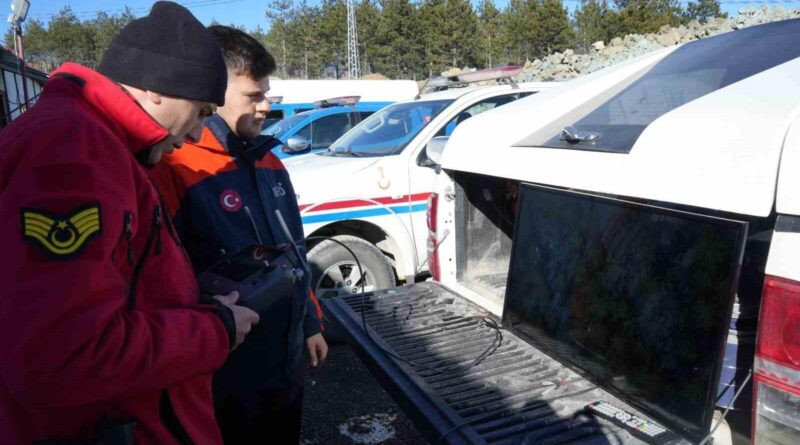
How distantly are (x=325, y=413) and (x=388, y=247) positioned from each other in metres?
1.61

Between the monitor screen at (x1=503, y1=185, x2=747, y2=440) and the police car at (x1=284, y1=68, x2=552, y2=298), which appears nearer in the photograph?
the monitor screen at (x1=503, y1=185, x2=747, y2=440)

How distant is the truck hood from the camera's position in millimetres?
1554

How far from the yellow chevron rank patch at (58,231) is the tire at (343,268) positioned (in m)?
3.42

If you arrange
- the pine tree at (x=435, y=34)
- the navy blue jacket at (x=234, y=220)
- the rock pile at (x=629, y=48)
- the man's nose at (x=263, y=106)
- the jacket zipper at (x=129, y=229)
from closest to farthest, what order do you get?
the jacket zipper at (x=129, y=229) < the navy blue jacket at (x=234, y=220) < the man's nose at (x=263, y=106) < the rock pile at (x=629, y=48) < the pine tree at (x=435, y=34)

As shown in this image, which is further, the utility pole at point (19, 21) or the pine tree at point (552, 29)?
the pine tree at point (552, 29)

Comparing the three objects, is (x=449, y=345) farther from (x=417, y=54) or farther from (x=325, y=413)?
(x=417, y=54)

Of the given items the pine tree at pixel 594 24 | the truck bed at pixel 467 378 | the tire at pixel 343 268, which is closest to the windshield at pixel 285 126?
the tire at pixel 343 268

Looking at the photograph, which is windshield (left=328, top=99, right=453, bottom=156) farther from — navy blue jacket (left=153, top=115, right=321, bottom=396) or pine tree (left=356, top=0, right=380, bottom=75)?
pine tree (left=356, top=0, right=380, bottom=75)

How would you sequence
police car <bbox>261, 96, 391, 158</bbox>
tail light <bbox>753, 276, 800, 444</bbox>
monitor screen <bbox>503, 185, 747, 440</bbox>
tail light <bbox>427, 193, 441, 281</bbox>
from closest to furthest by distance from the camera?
tail light <bbox>753, 276, 800, 444</bbox>, monitor screen <bbox>503, 185, 747, 440</bbox>, tail light <bbox>427, 193, 441, 281</bbox>, police car <bbox>261, 96, 391, 158</bbox>

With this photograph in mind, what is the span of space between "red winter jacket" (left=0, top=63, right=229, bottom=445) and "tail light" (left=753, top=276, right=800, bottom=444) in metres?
1.30

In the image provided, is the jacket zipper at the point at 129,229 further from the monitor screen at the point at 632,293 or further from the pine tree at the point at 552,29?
the pine tree at the point at 552,29

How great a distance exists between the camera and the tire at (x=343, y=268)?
456 centimetres

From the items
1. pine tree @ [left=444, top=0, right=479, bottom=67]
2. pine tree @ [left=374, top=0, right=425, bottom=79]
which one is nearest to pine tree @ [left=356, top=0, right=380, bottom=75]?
pine tree @ [left=374, top=0, right=425, bottom=79]

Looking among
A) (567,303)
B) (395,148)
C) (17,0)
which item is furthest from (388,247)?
(17,0)
